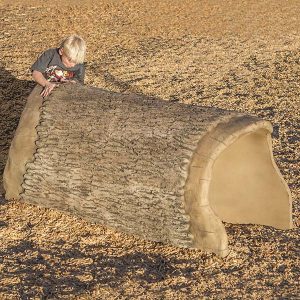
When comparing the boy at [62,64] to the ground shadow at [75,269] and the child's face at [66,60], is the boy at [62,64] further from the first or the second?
the ground shadow at [75,269]

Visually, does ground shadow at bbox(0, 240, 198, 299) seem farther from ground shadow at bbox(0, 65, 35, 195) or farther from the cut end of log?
ground shadow at bbox(0, 65, 35, 195)

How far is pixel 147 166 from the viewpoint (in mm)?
5195

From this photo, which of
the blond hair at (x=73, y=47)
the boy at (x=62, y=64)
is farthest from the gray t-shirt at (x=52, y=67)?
the blond hair at (x=73, y=47)

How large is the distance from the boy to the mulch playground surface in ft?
3.72

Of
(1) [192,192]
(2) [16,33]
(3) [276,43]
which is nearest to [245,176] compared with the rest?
(1) [192,192]

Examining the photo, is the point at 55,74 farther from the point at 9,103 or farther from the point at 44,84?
the point at 9,103

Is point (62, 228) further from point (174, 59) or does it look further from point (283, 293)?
point (174, 59)

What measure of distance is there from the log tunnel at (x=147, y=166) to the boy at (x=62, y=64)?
234 mm

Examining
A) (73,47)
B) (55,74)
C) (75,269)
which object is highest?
(73,47)

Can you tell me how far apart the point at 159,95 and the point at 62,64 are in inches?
108

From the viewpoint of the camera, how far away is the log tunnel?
5125mm

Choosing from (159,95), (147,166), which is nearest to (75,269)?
(147,166)

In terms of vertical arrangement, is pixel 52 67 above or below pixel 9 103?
below

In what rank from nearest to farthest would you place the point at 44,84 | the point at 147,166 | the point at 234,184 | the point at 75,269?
1. the point at 75,269
2. the point at 147,166
3. the point at 234,184
4. the point at 44,84
